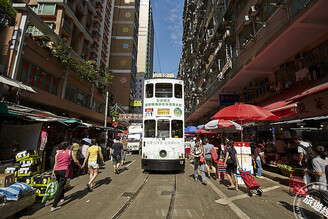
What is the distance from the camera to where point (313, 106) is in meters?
6.03

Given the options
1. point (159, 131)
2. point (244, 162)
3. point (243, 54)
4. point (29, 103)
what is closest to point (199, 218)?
point (244, 162)

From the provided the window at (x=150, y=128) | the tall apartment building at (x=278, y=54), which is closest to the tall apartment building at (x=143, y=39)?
the tall apartment building at (x=278, y=54)

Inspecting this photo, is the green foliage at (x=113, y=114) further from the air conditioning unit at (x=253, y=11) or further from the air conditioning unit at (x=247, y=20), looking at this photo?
the air conditioning unit at (x=253, y=11)

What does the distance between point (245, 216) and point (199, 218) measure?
115 centimetres

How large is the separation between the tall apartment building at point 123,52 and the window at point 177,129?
110ft

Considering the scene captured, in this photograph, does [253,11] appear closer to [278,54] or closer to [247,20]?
[247,20]

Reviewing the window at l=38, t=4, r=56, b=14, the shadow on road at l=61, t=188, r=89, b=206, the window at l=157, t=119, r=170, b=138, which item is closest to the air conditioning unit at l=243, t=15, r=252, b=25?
the window at l=157, t=119, r=170, b=138

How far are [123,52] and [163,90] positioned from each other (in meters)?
39.7

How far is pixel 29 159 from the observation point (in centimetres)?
611

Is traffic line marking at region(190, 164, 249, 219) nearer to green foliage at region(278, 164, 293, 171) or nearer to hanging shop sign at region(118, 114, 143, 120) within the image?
green foliage at region(278, 164, 293, 171)

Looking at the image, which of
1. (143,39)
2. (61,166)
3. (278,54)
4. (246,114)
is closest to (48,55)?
(61,166)

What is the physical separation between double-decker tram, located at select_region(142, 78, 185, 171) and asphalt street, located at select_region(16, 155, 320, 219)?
1.89m

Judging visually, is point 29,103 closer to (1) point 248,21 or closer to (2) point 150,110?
(2) point 150,110

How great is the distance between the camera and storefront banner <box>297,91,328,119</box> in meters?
5.61
